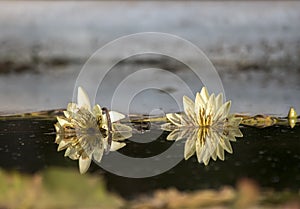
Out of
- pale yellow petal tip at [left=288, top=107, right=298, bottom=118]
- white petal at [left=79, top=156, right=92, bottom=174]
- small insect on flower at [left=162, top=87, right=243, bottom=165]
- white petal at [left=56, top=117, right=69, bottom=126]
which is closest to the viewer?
white petal at [left=79, top=156, right=92, bottom=174]

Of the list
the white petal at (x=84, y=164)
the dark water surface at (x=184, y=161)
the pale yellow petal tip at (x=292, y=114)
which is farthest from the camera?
the pale yellow petal tip at (x=292, y=114)

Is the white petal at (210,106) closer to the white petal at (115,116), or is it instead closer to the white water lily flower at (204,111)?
the white water lily flower at (204,111)

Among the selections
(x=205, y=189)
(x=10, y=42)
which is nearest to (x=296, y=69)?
(x=10, y=42)

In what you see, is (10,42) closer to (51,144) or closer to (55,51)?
(55,51)

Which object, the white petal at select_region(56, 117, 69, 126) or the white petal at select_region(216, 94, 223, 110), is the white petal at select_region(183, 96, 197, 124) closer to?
the white petal at select_region(216, 94, 223, 110)

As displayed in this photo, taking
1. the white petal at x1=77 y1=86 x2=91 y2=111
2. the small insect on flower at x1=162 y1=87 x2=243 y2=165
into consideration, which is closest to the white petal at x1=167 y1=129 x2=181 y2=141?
the small insect on flower at x1=162 y1=87 x2=243 y2=165

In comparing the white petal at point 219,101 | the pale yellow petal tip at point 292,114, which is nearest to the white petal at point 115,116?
the white petal at point 219,101
